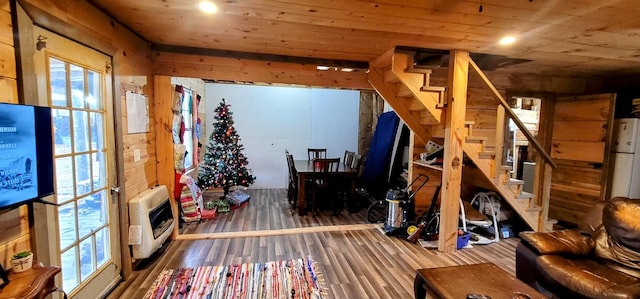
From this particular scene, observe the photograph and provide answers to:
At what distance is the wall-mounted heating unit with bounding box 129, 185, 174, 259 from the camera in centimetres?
255

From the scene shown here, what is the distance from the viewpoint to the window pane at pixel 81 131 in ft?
6.24

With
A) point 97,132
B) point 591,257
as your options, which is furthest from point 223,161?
point 591,257

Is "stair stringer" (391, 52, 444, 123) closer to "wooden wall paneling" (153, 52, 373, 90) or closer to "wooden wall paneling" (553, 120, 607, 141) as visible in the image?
"wooden wall paneling" (153, 52, 373, 90)

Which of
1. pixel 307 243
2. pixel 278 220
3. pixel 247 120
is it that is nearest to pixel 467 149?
pixel 307 243

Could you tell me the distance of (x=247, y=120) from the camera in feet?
19.7

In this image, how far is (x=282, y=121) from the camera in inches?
242

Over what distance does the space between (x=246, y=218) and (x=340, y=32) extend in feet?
9.67

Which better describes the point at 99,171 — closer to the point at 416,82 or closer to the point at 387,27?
the point at 387,27

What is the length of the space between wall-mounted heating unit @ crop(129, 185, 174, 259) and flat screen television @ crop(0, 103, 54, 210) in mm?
1120

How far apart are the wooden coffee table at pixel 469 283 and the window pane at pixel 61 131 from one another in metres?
2.45

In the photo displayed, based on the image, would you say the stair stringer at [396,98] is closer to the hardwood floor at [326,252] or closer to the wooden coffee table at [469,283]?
the hardwood floor at [326,252]

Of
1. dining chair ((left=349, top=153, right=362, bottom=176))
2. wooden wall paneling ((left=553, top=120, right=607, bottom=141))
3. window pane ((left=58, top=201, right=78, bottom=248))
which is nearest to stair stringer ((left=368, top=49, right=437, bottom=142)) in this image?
dining chair ((left=349, top=153, right=362, bottom=176))

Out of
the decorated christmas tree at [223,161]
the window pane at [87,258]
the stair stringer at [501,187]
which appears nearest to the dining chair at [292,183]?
the decorated christmas tree at [223,161]

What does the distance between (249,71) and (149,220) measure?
1.95 m
